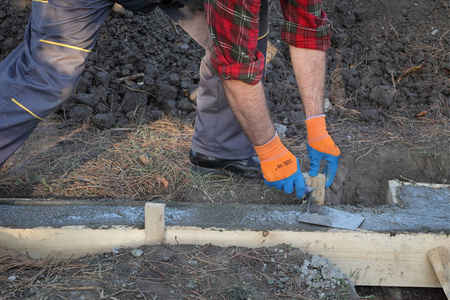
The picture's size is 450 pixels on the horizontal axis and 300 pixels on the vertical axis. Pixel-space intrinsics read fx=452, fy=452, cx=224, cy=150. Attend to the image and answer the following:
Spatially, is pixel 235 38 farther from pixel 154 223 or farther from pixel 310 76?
pixel 154 223

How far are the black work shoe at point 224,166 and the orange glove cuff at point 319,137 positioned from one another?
540mm

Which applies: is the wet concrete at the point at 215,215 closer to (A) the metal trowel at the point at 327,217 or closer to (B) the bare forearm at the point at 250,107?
(A) the metal trowel at the point at 327,217

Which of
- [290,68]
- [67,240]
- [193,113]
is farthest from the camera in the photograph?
[290,68]

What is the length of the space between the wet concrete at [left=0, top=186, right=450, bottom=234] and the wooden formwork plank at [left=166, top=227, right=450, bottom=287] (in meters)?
0.07

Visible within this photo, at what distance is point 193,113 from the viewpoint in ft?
12.8

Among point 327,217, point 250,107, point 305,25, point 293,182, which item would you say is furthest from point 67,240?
point 305,25

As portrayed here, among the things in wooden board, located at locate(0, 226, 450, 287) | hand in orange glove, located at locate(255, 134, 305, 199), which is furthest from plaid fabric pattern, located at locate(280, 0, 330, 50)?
wooden board, located at locate(0, 226, 450, 287)

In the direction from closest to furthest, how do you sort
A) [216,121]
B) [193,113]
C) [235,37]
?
[235,37] < [216,121] < [193,113]

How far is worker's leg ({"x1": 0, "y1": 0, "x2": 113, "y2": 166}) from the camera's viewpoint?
2.38m

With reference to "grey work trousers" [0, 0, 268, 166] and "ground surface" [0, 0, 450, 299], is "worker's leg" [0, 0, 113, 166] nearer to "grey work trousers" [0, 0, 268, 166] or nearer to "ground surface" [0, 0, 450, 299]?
"grey work trousers" [0, 0, 268, 166]

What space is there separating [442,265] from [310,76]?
49.2 inches

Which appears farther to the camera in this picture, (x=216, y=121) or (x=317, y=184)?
(x=216, y=121)

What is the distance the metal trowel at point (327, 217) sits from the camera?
2.44 m

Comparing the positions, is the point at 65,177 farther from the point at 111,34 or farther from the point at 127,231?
the point at 111,34
